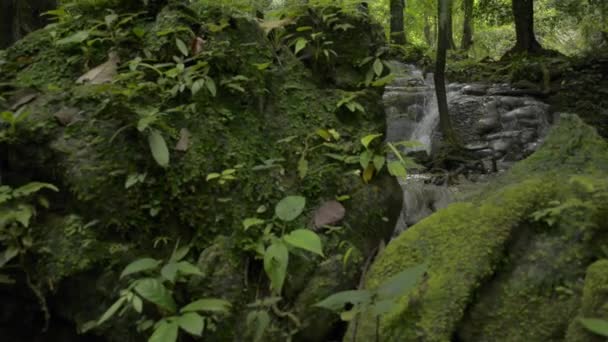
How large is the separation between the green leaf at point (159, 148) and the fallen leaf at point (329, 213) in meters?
0.95

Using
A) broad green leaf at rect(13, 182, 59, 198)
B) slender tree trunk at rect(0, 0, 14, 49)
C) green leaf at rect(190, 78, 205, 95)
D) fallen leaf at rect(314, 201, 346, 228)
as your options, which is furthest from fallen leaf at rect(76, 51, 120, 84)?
slender tree trunk at rect(0, 0, 14, 49)

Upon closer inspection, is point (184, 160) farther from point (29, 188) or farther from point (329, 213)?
point (329, 213)

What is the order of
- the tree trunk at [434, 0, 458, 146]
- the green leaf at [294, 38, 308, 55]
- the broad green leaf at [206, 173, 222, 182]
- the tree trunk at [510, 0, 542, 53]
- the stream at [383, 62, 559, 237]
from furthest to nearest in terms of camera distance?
the tree trunk at [510, 0, 542, 53], the stream at [383, 62, 559, 237], the tree trunk at [434, 0, 458, 146], the green leaf at [294, 38, 308, 55], the broad green leaf at [206, 173, 222, 182]

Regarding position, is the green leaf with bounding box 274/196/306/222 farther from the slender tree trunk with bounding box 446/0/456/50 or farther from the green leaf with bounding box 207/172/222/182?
the slender tree trunk with bounding box 446/0/456/50

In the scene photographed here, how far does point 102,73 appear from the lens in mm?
2889

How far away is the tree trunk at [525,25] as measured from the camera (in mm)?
10703

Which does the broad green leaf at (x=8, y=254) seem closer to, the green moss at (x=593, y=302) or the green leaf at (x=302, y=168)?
the green leaf at (x=302, y=168)

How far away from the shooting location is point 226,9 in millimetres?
3232

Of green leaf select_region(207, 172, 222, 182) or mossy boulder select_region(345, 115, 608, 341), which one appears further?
green leaf select_region(207, 172, 222, 182)

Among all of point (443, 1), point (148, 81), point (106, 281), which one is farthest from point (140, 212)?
point (443, 1)

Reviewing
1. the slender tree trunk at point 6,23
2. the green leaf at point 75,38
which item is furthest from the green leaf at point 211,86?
the slender tree trunk at point 6,23

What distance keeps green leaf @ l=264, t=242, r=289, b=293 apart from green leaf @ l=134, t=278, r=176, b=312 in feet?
1.47

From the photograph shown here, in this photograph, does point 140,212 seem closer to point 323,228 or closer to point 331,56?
point 323,228

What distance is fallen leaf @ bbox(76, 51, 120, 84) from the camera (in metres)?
2.85
